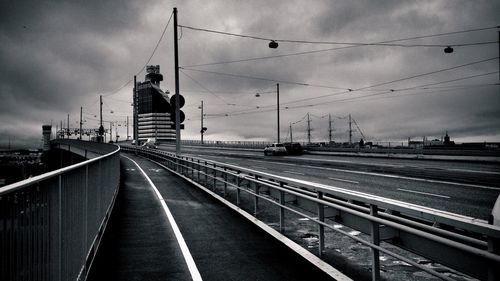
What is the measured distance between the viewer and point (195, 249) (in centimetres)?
675

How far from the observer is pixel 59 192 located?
3928 millimetres

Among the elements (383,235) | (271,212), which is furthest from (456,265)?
(271,212)

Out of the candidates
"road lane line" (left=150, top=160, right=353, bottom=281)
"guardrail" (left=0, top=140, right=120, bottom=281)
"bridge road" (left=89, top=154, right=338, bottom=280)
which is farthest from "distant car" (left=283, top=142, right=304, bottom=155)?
"guardrail" (left=0, top=140, right=120, bottom=281)

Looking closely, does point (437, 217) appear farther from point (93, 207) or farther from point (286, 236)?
point (93, 207)

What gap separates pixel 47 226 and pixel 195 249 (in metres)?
3.65

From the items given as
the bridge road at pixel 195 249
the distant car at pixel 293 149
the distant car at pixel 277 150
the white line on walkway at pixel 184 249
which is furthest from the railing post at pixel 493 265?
the distant car at pixel 293 149

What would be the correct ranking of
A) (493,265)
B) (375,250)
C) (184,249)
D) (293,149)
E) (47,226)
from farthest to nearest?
(293,149)
(184,249)
(375,250)
(47,226)
(493,265)

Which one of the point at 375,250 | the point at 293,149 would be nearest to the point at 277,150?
the point at 293,149

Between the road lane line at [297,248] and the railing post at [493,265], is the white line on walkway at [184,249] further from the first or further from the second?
the railing post at [493,265]

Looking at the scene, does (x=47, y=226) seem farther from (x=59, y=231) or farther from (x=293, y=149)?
(x=293, y=149)

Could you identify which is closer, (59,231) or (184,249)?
(59,231)

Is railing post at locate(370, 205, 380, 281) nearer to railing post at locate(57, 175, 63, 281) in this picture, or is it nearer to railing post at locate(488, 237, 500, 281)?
railing post at locate(488, 237, 500, 281)

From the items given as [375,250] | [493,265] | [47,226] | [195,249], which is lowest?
[195,249]

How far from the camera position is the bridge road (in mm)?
5383
